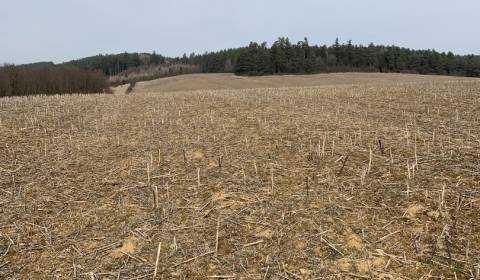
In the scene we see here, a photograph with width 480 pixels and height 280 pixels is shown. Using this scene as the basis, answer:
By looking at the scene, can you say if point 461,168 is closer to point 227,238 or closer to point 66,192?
point 227,238

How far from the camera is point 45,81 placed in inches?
2213

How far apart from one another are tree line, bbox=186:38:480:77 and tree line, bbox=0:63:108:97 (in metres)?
46.2

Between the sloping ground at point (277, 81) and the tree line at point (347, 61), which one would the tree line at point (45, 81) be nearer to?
the sloping ground at point (277, 81)

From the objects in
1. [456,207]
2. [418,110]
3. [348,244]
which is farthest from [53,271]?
[418,110]

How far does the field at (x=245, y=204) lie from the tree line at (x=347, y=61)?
9336 centimetres

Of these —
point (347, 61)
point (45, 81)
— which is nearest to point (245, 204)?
point (45, 81)

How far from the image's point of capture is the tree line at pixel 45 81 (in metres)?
49.8

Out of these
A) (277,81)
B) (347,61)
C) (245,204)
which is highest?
(347,61)

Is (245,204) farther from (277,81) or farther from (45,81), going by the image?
(277,81)

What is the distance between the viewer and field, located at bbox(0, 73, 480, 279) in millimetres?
5863

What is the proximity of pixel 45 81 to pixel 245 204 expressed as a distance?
5768 centimetres

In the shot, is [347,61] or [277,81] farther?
[347,61]

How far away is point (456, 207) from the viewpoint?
681 centimetres

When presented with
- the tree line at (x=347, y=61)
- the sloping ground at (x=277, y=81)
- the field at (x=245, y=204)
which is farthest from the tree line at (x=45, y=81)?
the tree line at (x=347, y=61)
